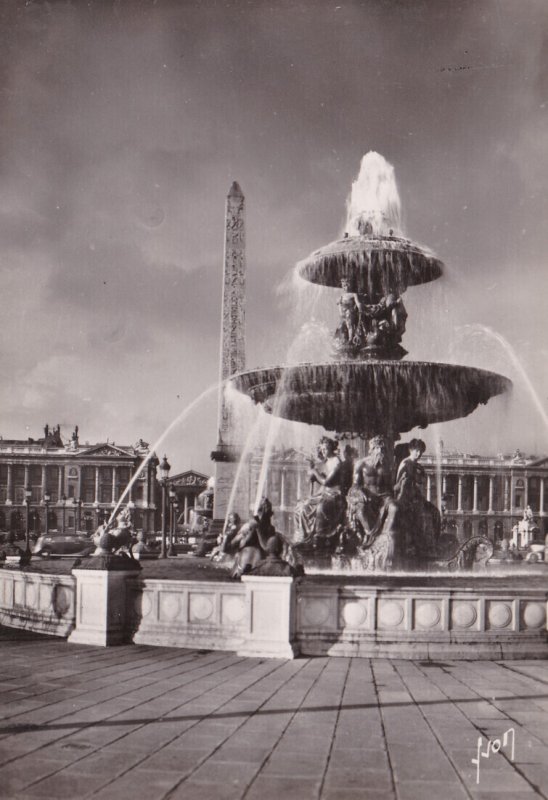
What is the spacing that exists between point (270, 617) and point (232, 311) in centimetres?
5398

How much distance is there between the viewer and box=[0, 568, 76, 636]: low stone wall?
37.2 ft

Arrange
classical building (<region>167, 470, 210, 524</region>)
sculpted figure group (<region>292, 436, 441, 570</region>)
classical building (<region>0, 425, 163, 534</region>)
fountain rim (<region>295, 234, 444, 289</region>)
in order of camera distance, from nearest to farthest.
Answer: sculpted figure group (<region>292, 436, 441, 570</region>) → fountain rim (<region>295, 234, 444, 289</region>) → classical building (<region>0, 425, 163, 534</region>) → classical building (<region>167, 470, 210, 524</region>)

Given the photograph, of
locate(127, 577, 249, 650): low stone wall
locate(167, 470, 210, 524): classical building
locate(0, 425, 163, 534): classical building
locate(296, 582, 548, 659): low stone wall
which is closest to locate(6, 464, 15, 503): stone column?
locate(0, 425, 163, 534): classical building

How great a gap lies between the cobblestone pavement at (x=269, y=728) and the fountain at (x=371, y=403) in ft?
19.1

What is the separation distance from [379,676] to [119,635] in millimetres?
3423

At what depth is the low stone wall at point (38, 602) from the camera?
37.2ft

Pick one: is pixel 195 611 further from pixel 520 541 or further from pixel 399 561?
pixel 520 541

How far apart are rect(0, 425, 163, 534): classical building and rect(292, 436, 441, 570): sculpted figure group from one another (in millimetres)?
110063

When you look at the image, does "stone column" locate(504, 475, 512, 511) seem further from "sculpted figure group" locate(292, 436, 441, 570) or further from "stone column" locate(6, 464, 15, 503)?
"sculpted figure group" locate(292, 436, 441, 570)

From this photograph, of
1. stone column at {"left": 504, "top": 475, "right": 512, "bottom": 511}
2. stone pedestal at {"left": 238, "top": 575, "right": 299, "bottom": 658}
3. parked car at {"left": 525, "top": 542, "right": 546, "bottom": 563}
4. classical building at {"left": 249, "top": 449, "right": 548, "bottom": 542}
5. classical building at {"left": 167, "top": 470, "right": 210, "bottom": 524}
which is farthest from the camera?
classical building at {"left": 167, "top": 470, "right": 210, "bottom": 524}

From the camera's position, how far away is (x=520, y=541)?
202ft

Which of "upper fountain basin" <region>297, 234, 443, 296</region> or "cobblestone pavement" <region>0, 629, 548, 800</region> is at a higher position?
"upper fountain basin" <region>297, 234, 443, 296</region>

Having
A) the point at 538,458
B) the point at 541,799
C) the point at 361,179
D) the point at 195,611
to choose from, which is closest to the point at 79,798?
the point at 541,799

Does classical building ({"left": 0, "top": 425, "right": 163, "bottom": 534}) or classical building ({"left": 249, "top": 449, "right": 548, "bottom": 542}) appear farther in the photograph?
classical building ({"left": 0, "top": 425, "right": 163, "bottom": 534})
